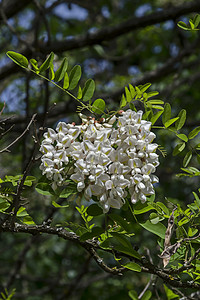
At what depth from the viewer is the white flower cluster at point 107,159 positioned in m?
0.89

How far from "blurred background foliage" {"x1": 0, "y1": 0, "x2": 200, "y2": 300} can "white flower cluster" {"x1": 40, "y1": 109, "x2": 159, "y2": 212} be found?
2.95 ft

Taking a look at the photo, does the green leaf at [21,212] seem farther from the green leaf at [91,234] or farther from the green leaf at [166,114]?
the green leaf at [166,114]

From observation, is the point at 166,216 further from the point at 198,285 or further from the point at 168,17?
the point at 168,17

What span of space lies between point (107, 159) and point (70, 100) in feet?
5.60

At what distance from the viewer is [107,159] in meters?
0.88

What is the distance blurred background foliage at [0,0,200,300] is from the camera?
7.76 feet

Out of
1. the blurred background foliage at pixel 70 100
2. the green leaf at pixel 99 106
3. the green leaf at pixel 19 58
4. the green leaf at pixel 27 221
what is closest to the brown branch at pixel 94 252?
the green leaf at pixel 27 221

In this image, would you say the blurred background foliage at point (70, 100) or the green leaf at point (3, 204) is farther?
the blurred background foliage at point (70, 100)

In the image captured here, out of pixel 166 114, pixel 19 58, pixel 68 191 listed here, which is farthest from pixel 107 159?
pixel 19 58

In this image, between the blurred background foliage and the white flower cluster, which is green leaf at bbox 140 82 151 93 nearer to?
the white flower cluster

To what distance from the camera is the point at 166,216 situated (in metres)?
0.97

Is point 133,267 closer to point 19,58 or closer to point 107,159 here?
point 107,159

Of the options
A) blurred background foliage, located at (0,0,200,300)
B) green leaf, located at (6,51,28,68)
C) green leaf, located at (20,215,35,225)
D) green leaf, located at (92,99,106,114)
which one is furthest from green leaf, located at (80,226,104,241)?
blurred background foliage, located at (0,0,200,300)

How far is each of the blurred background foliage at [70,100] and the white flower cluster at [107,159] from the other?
0.90 meters
